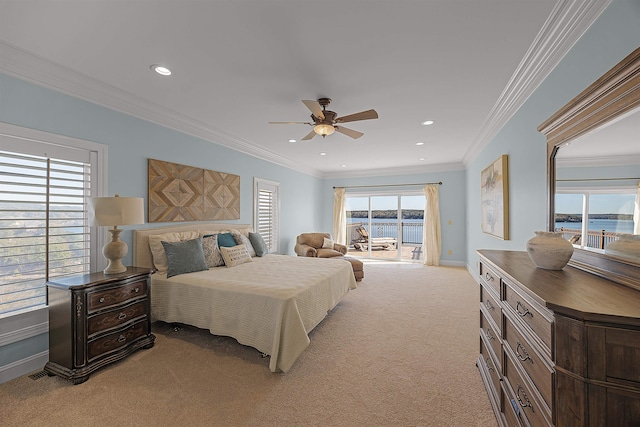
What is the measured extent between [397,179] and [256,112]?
16.1 ft

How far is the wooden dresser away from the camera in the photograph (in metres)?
0.83

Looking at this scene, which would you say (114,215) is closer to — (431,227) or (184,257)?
(184,257)

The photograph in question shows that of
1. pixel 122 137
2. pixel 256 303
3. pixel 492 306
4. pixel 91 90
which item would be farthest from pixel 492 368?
pixel 91 90

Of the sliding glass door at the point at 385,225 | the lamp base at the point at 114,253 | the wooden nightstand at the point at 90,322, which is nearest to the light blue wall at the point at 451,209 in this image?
the sliding glass door at the point at 385,225

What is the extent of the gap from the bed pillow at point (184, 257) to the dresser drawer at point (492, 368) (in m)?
2.91

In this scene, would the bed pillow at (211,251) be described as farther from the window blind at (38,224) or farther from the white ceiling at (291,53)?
the white ceiling at (291,53)

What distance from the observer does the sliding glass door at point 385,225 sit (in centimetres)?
733

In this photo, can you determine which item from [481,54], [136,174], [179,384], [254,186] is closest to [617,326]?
[481,54]

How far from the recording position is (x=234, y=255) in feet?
11.8

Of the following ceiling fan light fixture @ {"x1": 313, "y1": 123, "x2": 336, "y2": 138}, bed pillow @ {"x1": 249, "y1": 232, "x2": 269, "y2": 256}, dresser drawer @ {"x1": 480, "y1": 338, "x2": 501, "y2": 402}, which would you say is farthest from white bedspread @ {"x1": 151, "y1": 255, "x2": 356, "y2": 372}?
ceiling fan light fixture @ {"x1": 313, "y1": 123, "x2": 336, "y2": 138}

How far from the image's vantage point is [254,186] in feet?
16.8

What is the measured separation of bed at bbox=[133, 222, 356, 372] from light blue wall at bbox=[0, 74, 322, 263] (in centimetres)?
63

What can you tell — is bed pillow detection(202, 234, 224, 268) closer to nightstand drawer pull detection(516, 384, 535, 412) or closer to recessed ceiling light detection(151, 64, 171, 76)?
recessed ceiling light detection(151, 64, 171, 76)

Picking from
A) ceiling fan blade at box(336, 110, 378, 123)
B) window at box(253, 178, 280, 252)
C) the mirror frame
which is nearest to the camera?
the mirror frame
